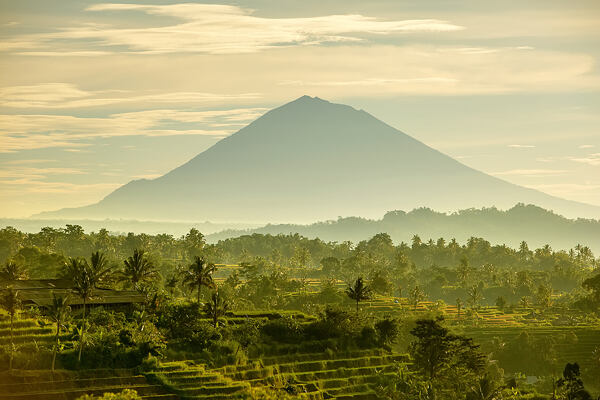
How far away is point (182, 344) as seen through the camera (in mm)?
77812

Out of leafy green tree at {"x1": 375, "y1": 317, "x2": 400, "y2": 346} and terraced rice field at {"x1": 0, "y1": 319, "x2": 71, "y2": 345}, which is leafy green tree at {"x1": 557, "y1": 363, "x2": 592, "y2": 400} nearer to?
leafy green tree at {"x1": 375, "y1": 317, "x2": 400, "y2": 346}

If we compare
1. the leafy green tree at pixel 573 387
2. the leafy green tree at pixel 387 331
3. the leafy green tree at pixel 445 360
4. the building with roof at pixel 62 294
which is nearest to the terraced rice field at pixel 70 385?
the building with roof at pixel 62 294

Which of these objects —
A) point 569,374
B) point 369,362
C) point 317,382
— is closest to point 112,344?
point 317,382

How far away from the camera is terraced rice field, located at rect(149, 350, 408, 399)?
68375 mm

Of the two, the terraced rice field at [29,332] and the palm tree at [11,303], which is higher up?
the palm tree at [11,303]

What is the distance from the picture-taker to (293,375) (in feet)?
250

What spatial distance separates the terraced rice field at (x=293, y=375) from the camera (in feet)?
224

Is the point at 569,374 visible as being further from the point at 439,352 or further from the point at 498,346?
the point at 498,346

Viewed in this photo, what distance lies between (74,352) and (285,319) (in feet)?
86.7

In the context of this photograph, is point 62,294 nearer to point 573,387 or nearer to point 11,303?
point 11,303

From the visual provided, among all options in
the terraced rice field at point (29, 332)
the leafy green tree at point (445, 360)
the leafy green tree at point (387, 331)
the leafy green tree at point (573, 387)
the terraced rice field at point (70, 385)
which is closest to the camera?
the terraced rice field at point (70, 385)

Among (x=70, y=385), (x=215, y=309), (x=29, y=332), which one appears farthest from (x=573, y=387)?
(x=29, y=332)

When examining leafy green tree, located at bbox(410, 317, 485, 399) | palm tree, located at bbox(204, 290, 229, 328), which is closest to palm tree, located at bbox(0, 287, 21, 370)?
palm tree, located at bbox(204, 290, 229, 328)

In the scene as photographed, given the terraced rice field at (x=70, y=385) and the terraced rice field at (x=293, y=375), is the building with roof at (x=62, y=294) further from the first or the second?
the terraced rice field at (x=293, y=375)
